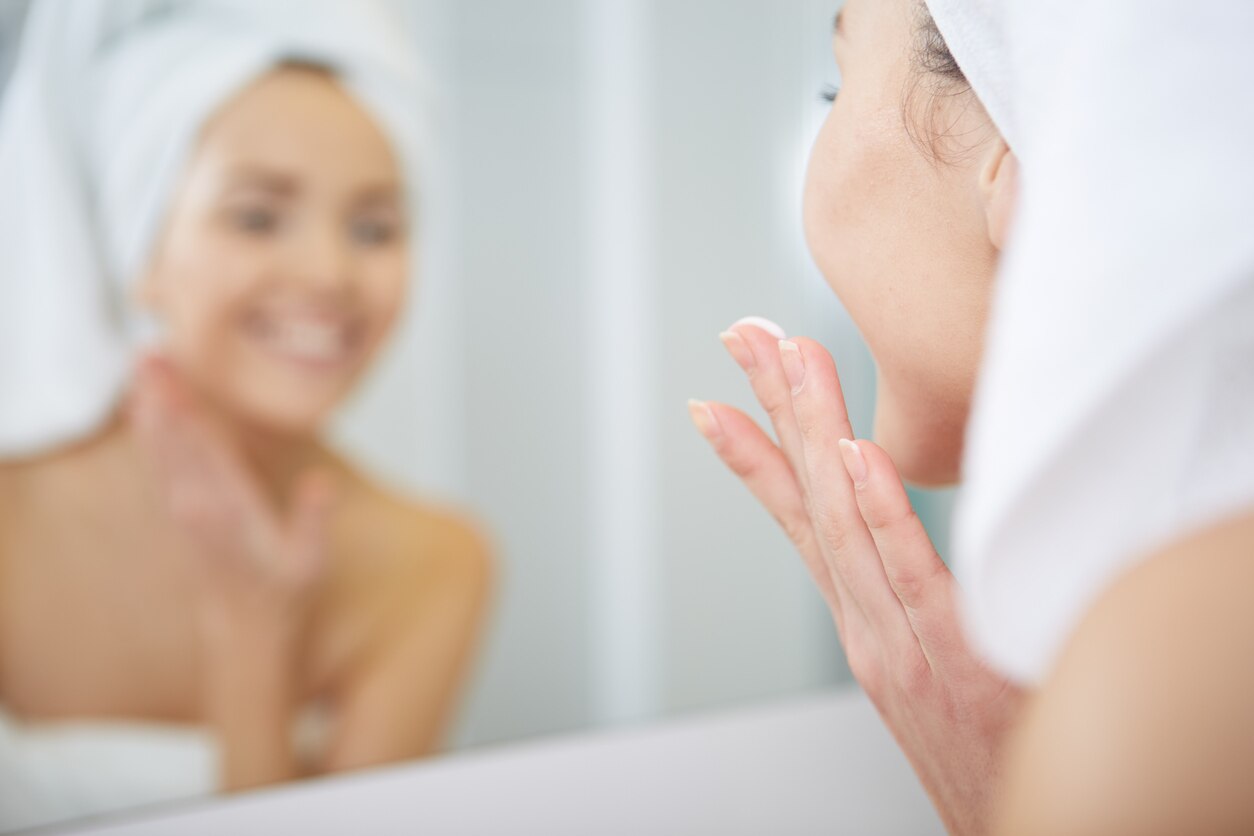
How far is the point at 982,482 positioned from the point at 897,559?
159mm

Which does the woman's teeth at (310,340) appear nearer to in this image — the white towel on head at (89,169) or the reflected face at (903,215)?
the white towel on head at (89,169)

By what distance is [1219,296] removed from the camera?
0.26m

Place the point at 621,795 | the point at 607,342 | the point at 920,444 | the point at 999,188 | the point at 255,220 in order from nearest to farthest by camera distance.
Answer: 1. the point at 999,188
2. the point at 920,444
3. the point at 621,795
4. the point at 255,220
5. the point at 607,342

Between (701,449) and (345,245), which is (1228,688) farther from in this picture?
(701,449)

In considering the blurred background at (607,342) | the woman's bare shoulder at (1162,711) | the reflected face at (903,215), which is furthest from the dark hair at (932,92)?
the blurred background at (607,342)

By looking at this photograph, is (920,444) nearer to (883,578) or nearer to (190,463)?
(883,578)

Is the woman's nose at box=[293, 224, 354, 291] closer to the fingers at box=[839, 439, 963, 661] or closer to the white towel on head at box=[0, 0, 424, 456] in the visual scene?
the white towel on head at box=[0, 0, 424, 456]

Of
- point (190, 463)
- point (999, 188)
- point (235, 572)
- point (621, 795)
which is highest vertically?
point (999, 188)

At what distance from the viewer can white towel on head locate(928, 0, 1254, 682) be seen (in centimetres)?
26

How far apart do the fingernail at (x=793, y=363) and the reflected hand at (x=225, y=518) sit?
0.80 m

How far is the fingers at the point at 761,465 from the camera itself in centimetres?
51

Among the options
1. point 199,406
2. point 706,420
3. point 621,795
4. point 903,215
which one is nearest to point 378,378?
point 199,406

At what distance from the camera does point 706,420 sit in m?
0.51

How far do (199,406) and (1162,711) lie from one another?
1.01m
